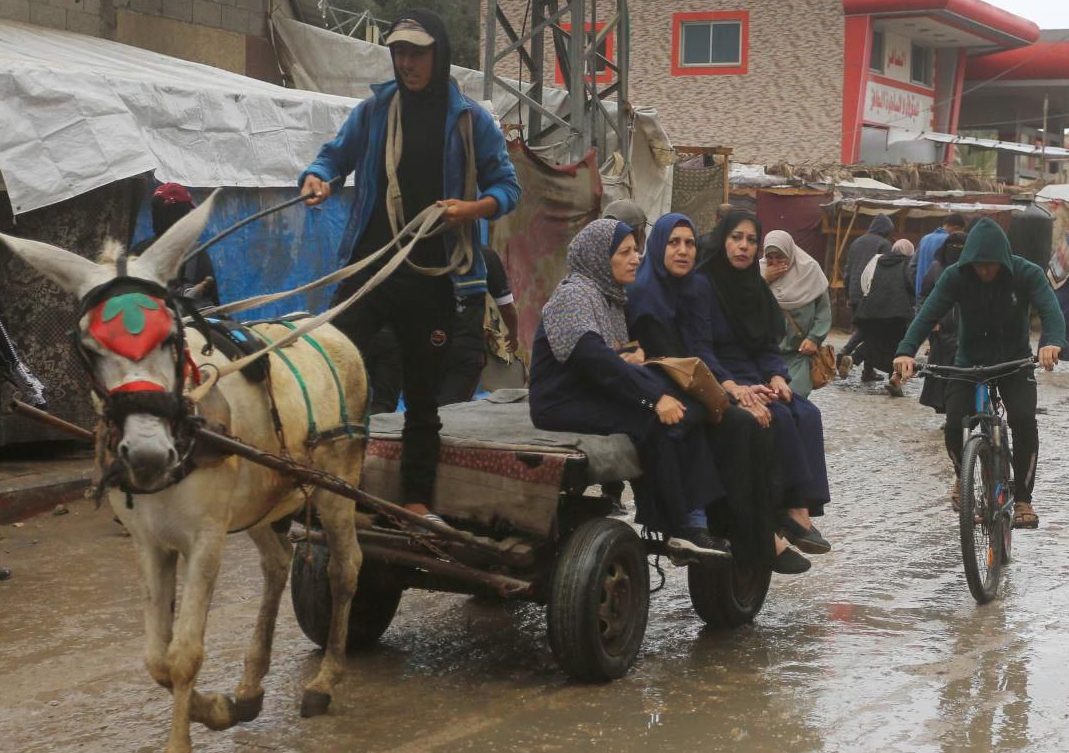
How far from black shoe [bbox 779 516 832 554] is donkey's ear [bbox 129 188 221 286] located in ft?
10.8

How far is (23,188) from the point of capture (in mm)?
8875

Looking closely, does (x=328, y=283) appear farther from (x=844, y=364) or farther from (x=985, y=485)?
(x=844, y=364)

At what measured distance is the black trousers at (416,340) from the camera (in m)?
5.64

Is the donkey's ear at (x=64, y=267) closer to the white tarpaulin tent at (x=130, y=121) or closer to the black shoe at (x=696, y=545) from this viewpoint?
the black shoe at (x=696, y=545)

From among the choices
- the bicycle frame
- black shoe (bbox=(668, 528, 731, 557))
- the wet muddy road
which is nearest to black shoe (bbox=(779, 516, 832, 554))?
the wet muddy road

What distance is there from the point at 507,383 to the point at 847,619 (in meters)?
5.46

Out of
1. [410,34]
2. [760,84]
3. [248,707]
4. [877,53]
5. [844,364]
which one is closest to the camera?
[248,707]

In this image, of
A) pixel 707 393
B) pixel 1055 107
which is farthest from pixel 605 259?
pixel 1055 107

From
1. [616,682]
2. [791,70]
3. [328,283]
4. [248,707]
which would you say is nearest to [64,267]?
[328,283]

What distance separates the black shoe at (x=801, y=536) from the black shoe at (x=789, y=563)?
107 mm

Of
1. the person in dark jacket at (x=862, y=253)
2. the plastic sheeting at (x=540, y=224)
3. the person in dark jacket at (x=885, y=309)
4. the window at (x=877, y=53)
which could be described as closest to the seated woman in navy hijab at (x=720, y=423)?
the plastic sheeting at (x=540, y=224)

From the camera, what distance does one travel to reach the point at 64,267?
4.12 metres

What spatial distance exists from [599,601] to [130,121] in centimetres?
538

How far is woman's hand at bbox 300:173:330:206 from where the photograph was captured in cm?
541
